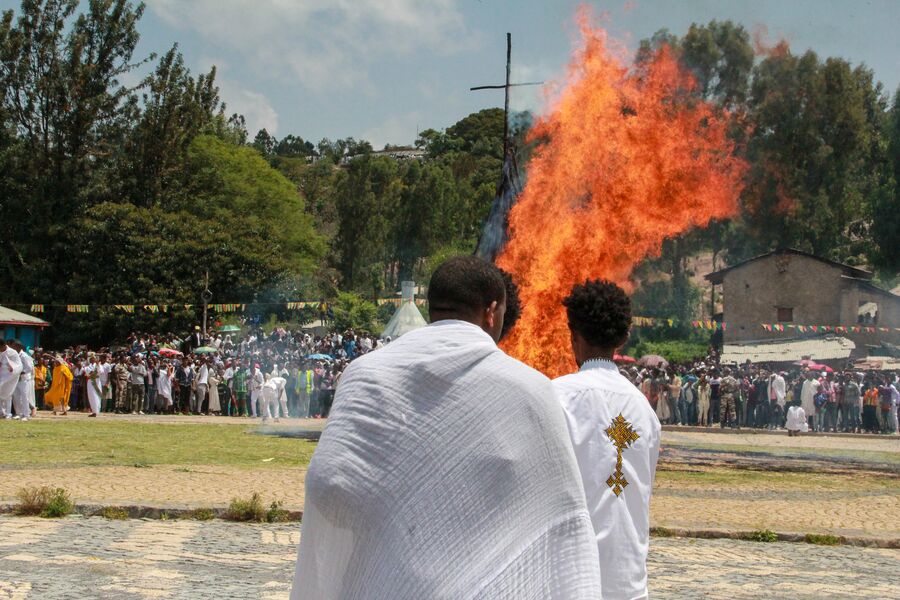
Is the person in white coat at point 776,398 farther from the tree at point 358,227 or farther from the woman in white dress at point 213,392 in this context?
the tree at point 358,227

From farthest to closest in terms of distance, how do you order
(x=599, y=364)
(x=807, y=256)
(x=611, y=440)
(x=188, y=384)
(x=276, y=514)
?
(x=807, y=256) < (x=188, y=384) < (x=276, y=514) < (x=599, y=364) < (x=611, y=440)

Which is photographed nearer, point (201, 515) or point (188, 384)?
point (201, 515)

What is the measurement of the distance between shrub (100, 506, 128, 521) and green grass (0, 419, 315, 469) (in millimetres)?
4521

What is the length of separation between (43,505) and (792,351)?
A: 36.4 meters

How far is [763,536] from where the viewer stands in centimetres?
1046

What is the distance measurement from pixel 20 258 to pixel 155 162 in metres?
8.19

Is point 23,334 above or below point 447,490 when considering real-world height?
above

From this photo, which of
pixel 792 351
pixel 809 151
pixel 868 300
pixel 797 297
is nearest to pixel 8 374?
pixel 792 351

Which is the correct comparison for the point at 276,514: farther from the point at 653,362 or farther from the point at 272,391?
the point at 653,362

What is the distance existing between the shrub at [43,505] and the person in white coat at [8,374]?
49.6 feet

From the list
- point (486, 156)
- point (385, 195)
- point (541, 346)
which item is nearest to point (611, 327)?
point (541, 346)

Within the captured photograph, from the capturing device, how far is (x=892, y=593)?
807 cm

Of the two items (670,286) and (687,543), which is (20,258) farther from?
(687,543)

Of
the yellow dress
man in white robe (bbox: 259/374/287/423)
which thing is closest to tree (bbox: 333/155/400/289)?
man in white robe (bbox: 259/374/287/423)
